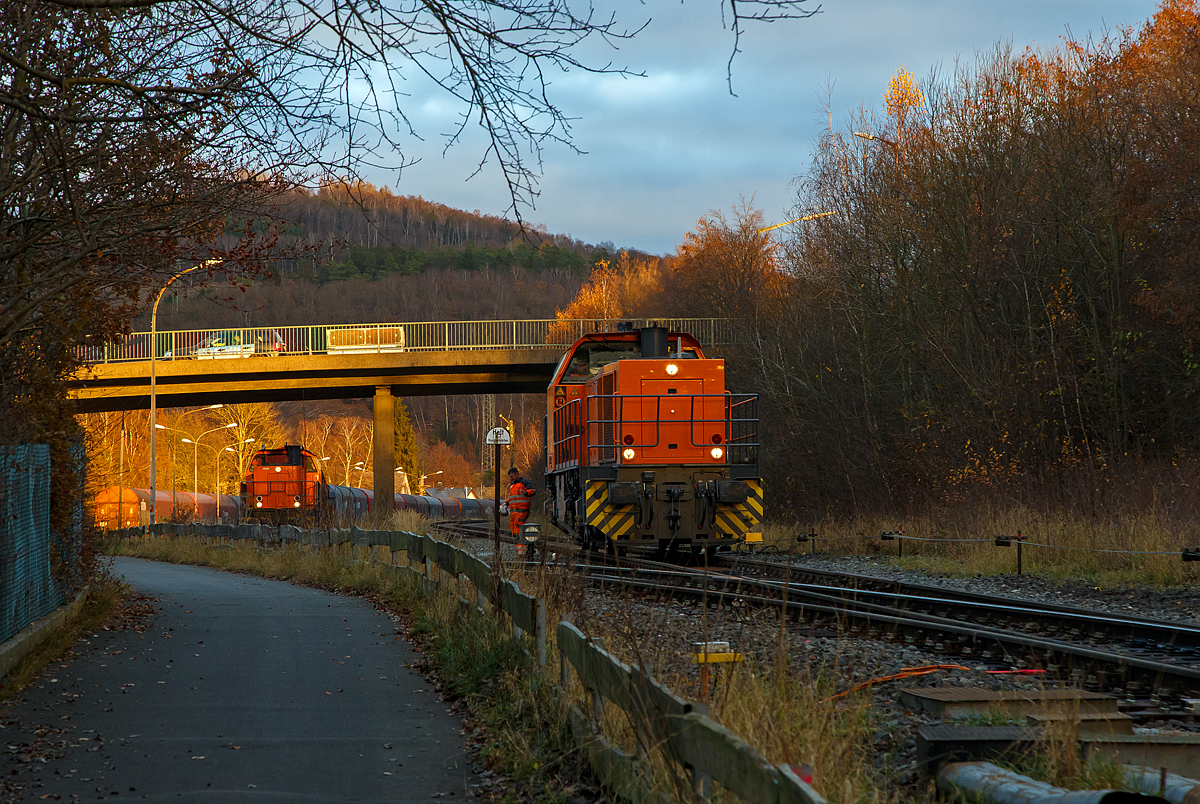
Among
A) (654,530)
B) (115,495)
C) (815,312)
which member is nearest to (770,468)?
(815,312)

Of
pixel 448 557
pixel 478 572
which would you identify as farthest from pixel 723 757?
pixel 448 557

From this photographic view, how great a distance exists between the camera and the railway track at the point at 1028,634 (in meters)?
7.19

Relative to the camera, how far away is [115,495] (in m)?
49.2

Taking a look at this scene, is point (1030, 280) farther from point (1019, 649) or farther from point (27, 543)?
point (27, 543)

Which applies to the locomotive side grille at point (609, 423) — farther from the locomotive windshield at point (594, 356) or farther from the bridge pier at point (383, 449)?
the bridge pier at point (383, 449)

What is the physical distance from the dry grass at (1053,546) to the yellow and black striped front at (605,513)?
4864 millimetres

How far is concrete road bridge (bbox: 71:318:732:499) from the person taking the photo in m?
43.6

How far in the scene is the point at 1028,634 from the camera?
941cm

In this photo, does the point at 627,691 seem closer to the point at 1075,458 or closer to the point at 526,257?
the point at 526,257

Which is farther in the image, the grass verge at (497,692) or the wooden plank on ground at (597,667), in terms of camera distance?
the grass verge at (497,692)

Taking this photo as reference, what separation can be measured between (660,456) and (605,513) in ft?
4.83

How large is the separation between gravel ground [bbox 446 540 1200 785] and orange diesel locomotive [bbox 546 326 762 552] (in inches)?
119

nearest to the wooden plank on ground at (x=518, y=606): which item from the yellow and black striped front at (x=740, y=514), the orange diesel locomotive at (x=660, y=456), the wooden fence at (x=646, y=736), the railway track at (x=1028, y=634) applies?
the wooden fence at (x=646, y=736)

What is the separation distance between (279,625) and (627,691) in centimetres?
849
